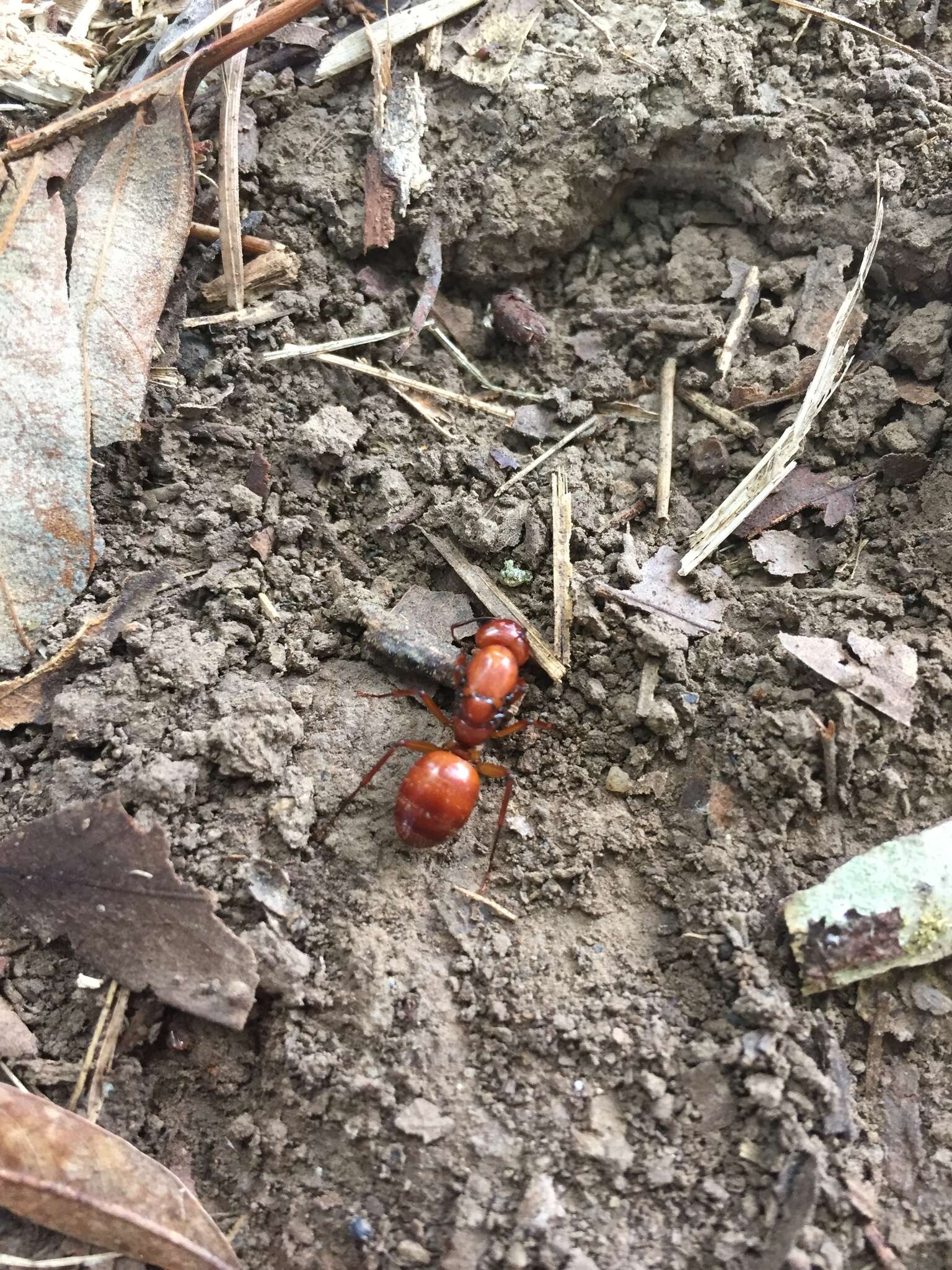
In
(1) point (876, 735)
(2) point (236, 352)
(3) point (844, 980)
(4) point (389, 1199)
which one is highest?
(2) point (236, 352)

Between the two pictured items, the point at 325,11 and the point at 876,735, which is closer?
the point at 876,735

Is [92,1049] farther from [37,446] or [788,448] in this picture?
[788,448]

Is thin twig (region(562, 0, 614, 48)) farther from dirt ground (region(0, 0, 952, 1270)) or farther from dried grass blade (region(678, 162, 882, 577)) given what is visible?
dried grass blade (region(678, 162, 882, 577))

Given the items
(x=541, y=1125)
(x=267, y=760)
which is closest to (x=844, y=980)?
(x=541, y=1125)

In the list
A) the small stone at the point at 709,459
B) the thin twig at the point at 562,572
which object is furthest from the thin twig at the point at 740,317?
the thin twig at the point at 562,572

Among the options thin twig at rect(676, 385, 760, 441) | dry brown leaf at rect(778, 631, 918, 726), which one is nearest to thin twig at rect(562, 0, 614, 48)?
thin twig at rect(676, 385, 760, 441)

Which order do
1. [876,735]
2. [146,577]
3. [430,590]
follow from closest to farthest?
[876,735]
[146,577]
[430,590]

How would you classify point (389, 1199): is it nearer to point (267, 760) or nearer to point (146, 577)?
point (267, 760)
